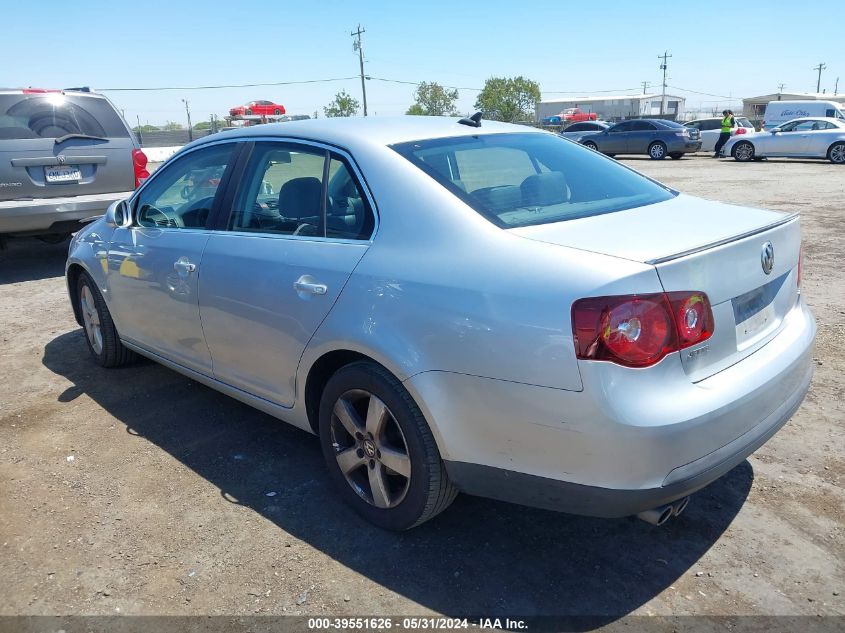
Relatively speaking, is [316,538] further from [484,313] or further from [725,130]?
[725,130]

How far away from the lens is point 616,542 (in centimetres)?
284

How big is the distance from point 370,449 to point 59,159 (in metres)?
6.39

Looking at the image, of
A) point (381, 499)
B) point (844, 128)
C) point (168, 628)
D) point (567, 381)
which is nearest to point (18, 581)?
point (168, 628)

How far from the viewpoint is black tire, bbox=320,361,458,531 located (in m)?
2.61

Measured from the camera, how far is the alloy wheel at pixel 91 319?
16.0 ft

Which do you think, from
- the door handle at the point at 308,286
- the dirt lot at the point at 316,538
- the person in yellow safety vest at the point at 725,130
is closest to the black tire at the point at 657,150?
the person in yellow safety vest at the point at 725,130

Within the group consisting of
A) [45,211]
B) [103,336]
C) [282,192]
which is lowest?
[103,336]

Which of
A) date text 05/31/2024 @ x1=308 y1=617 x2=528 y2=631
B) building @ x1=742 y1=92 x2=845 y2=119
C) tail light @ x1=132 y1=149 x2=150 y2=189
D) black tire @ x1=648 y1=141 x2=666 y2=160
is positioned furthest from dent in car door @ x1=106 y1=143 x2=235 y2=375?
building @ x1=742 y1=92 x2=845 y2=119

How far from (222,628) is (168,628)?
7.9 inches

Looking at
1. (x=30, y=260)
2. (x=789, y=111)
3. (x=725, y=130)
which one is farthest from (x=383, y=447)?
(x=789, y=111)

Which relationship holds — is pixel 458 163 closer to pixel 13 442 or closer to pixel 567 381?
pixel 567 381

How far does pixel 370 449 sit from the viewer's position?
2.87 m

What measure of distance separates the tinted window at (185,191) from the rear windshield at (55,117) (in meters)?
4.03

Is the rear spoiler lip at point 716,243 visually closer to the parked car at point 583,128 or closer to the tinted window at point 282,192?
the tinted window at point 282,192
